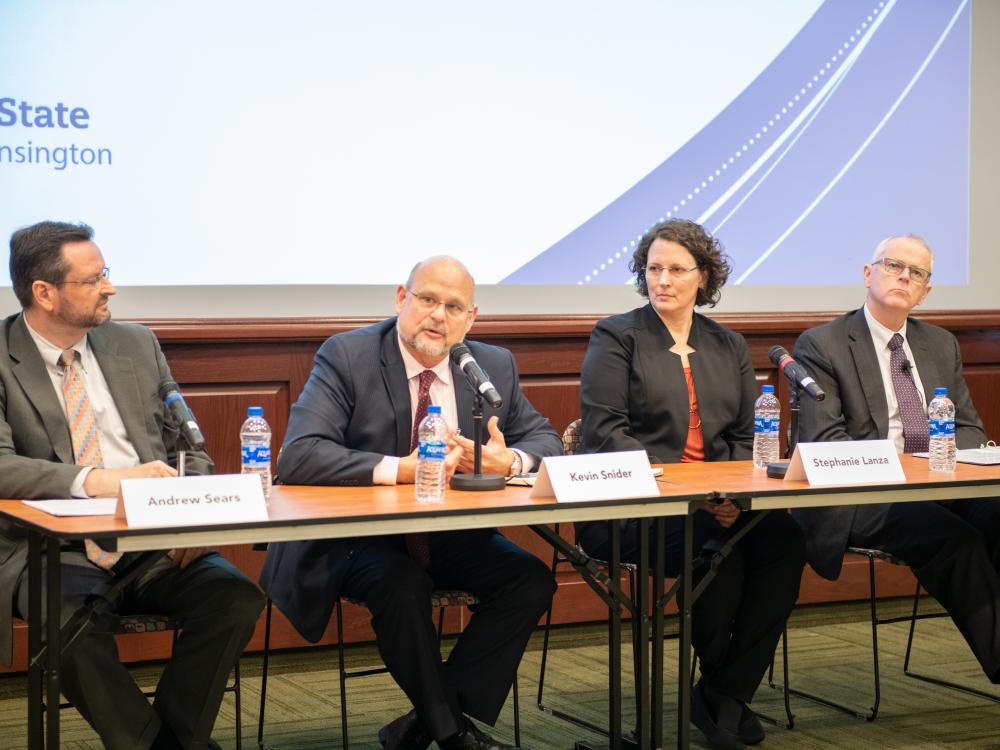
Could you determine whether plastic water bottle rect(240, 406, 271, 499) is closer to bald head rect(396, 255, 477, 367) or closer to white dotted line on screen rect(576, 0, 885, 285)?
bald head rect(396, 255, 477, 367)

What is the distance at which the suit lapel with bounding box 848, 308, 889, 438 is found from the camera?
419 cm

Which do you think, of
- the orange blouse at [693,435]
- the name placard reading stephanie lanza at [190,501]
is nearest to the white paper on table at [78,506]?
the name placard reading stephanie lanza at [190,501]

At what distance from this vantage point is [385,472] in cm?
327

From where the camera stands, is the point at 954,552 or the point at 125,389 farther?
the point at 954,552

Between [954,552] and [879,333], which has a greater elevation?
[879,333]

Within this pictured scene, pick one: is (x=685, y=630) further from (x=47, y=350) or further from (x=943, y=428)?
(x=47, y=350)

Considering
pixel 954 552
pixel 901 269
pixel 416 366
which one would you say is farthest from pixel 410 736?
pixel 901 269

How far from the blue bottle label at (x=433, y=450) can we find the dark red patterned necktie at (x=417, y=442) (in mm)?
508

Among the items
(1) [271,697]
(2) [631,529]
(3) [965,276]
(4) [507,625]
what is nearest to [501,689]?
(4) [507,625]

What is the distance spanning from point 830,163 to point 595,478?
2.78 metres

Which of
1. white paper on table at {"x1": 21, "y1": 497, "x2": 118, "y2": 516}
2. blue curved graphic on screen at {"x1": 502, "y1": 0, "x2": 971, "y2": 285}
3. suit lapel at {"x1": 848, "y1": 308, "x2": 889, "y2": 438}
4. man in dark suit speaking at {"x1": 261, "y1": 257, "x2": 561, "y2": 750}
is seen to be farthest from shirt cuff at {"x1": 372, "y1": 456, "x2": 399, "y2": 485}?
blue curved graphic on screen at {"x1": 502, "y1": 0, "x2": 971, "y2": 285}

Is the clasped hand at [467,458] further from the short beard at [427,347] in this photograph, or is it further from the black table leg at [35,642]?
the black table leg at [35,642]

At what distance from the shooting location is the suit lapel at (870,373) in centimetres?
419

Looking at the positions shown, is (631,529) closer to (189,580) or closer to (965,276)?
(189,580)
